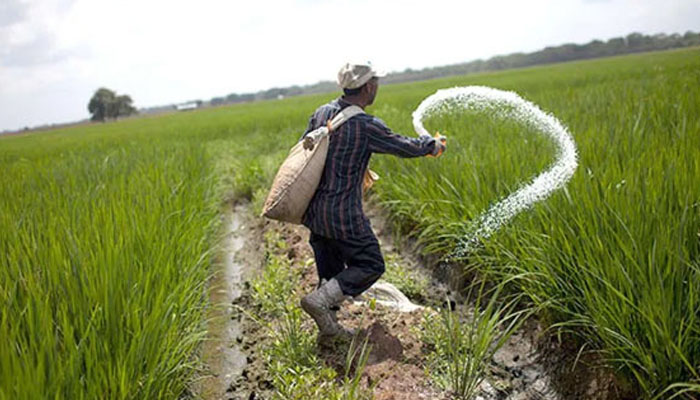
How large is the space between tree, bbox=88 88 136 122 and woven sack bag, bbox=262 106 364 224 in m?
58.4

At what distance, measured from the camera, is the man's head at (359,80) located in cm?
201

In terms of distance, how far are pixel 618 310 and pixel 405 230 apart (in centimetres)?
228

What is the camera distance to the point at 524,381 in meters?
2.08

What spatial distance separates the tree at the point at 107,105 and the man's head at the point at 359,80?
58.5 m

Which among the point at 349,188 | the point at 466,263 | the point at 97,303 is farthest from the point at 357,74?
the point at 466,263

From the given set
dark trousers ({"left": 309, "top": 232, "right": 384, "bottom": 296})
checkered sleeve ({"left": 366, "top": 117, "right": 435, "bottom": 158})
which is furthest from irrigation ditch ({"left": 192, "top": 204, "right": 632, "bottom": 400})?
checkered sleeve ({"left": 366, "top": 117, "right": 435, "bottom": 158})

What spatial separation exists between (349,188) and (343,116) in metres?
0.32

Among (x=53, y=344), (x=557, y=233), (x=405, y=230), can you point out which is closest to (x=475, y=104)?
(x=405, y=230)

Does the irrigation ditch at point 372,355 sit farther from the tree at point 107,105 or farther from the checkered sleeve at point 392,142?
the tree at point 107,105

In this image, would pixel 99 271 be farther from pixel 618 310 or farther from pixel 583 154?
pixel 583 154

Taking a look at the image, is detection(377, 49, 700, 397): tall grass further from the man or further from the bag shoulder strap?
the bag shoulder strap

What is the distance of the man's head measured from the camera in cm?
201

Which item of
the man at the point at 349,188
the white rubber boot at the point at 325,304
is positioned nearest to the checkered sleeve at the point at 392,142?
the man at the point at 349,188

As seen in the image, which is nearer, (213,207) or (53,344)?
(53,344)
